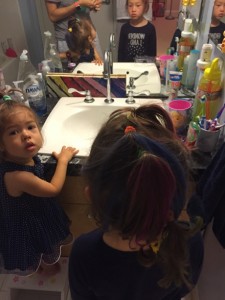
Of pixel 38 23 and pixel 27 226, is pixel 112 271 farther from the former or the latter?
pixel 38 23

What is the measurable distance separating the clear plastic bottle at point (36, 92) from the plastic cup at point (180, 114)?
602mm

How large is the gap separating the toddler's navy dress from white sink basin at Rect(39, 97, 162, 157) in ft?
0.70

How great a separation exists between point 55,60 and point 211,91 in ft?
2.71

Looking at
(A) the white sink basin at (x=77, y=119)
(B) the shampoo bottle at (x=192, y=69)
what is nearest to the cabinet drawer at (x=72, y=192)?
(A) the white sink basin at (x=77, y=119)

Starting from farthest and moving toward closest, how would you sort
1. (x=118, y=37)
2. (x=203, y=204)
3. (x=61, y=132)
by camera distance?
(x=118, y=37)
(x=61, y=132)
(x=203, y=204)

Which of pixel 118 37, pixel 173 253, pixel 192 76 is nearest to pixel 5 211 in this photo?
pixel 173 253

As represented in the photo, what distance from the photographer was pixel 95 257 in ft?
2.03

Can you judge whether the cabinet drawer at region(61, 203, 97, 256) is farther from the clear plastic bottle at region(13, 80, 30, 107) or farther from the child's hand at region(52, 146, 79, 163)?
the clear plastic bottle at region(13, 80, 30, 107)

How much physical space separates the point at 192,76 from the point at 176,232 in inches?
38.8

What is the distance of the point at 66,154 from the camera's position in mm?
968

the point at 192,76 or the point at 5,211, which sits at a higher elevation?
the point at 192,76

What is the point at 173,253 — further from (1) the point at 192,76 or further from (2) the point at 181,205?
(1) the point at 192,76

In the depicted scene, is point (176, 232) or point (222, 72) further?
point (222, 72)

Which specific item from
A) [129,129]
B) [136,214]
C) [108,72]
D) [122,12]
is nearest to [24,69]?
[108,72]
